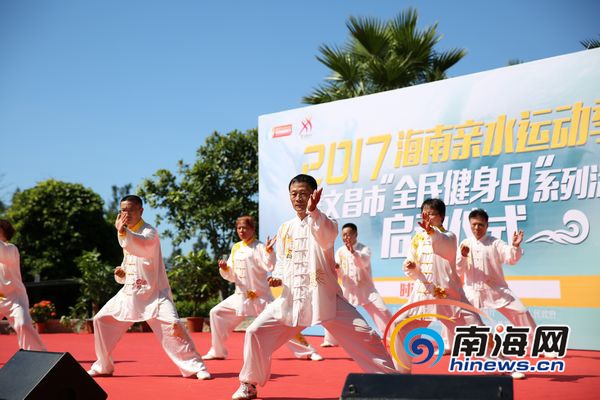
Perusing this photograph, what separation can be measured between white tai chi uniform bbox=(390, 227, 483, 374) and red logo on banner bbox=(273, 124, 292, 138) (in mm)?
6066

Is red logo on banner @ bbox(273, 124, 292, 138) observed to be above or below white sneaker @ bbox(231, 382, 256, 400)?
above

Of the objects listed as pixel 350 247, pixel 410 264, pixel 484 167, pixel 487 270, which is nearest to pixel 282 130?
pixel 350 247

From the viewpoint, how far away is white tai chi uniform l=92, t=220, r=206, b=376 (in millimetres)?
6434

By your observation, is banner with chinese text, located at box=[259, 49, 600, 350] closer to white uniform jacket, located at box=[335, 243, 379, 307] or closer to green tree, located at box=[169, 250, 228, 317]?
white uniform jacket, located at box=[335, 243, 379, 307]

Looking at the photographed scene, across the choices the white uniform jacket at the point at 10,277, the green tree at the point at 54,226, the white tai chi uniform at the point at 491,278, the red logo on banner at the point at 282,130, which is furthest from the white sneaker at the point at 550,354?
the green tree at the point at 54,226

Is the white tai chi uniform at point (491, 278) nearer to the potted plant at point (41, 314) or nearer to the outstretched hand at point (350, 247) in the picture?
the outstretched hand at point (350, 247)

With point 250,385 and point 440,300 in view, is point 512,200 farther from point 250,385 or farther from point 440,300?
point 250,385

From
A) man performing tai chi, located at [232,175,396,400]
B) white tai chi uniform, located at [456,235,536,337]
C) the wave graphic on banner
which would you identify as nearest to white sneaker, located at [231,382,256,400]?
Answer: man performing tai chi, located at [232,175,396,400]

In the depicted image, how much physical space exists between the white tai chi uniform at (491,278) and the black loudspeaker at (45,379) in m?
4.53

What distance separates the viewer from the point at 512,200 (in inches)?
381

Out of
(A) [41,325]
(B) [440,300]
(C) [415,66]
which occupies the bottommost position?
(A) [41,325]

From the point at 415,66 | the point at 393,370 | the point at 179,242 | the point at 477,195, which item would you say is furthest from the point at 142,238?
the point at 179,242

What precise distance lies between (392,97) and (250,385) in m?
7.00

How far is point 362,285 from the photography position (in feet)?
31.2
